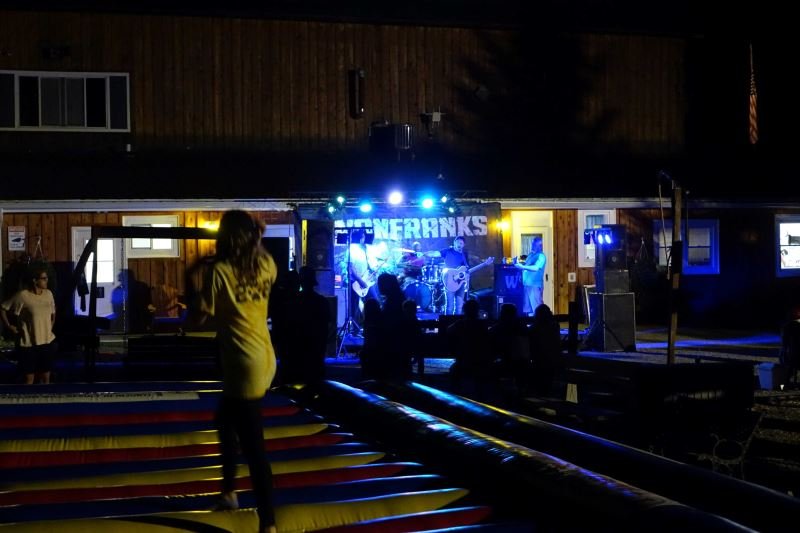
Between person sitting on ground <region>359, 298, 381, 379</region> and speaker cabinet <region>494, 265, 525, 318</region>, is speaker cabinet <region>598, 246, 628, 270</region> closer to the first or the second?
speaker cabinet <region>494, 265, 525, 318</region>

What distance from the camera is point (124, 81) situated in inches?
826

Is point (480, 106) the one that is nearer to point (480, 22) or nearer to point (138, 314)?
point (480, 22)

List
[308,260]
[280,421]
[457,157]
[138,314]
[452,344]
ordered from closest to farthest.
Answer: [280,421] → [452,344] → [308,260] → [138,314] → [457,157]

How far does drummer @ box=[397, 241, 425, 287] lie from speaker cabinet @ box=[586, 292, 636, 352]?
3.58 metres

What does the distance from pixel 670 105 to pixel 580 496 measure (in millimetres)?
20742

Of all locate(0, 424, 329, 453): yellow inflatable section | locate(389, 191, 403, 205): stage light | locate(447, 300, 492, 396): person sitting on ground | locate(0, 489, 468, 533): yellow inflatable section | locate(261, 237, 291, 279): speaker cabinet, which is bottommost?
locate(0, 489, 468, 533): yellow inflatable section

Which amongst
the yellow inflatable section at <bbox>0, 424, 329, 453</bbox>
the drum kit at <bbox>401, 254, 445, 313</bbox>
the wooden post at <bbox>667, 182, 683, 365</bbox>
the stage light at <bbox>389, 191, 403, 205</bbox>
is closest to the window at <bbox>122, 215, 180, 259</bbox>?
the stage light at <bbox>389, 191, 403, 205</bbox>

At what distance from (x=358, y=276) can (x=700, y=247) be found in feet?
29.8

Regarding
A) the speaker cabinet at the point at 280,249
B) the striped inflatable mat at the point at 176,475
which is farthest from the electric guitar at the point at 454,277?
the striped inflatable mat at the point at 176,475

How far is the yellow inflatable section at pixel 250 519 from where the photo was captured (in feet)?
14.8

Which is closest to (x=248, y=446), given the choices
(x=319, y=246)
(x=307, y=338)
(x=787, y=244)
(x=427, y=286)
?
(x=307, y=338)

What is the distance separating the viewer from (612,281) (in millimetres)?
17219

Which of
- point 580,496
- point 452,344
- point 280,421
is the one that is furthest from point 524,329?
point 580,496

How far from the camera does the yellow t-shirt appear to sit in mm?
4621
